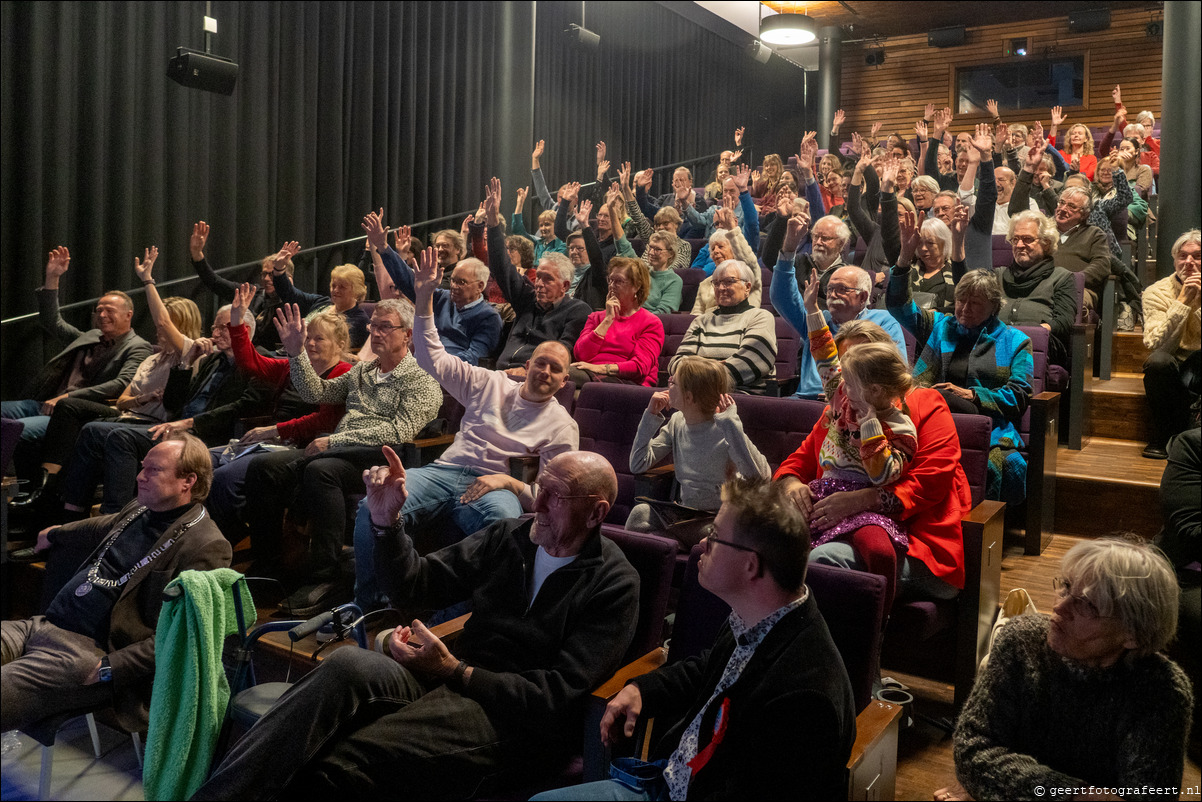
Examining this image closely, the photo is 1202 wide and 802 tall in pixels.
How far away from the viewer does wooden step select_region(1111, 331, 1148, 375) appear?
4.36 metres

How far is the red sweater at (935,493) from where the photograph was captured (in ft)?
7.07

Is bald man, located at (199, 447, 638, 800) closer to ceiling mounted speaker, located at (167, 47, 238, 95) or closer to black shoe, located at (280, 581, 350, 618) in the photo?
black shoe, located at (280, 581, 350, 618)

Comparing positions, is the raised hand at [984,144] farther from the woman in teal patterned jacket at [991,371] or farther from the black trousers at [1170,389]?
the woman in teal patterned jacket at [991,371]

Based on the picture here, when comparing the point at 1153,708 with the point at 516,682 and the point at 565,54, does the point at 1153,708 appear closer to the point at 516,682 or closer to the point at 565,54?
the point at 516,682

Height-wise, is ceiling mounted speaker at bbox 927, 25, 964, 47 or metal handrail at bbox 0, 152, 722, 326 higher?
ceiling mounted speaker at bbox 927, 25, 964, 47

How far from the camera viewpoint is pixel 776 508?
4.76ft

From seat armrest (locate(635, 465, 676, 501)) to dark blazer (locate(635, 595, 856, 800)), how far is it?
120 cm

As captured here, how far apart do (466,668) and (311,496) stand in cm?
133

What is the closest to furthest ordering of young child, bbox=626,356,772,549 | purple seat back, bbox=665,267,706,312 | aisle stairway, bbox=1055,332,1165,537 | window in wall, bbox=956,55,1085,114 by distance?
1. young child, bbox=626,356,772,549
2. aisle stairway, bbox=1055,332,1165,537
3. purple seat back, bbox=665,267,706,312
4. window in wall, bbox=956,55,1085,114

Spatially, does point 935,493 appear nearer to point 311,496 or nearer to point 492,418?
point 492,418

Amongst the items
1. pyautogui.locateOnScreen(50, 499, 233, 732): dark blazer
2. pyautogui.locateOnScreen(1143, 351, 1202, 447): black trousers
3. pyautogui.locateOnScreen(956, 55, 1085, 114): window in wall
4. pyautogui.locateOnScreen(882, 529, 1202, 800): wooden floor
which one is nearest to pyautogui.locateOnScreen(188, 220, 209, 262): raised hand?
pyautogui.locateOnScreen(50, 499, 233, 732): dark blazer

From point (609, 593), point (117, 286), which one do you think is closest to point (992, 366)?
point (609, 593)

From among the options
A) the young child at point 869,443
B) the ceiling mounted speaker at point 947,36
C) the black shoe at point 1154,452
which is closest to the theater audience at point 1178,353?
the black shoe at point 1154,452

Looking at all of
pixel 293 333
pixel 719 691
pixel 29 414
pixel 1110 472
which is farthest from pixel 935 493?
pixel 29 414
